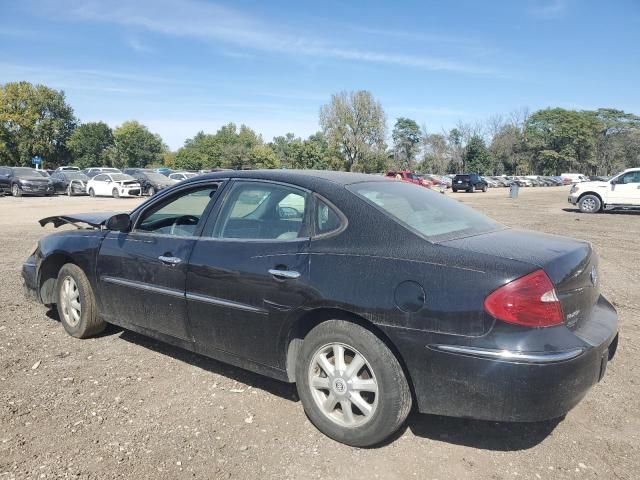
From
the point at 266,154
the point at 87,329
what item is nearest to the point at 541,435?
the point at 87,329

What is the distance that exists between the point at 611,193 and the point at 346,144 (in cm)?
5735

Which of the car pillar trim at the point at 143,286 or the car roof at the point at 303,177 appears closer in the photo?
the car roof at the point at 303,177

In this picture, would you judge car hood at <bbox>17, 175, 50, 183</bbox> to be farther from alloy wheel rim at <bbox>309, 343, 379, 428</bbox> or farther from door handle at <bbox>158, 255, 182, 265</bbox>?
alloy wheel rim at <bbox>309, 343, 379, 428</bbox>

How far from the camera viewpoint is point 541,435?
307 cm

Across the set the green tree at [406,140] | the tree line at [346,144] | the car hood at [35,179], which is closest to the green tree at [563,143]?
the tree line at [346,144]

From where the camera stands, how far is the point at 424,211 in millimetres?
3340

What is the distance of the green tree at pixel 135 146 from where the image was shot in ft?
307

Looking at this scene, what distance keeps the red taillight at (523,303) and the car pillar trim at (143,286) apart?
215 cm

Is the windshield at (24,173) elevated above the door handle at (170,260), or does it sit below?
above

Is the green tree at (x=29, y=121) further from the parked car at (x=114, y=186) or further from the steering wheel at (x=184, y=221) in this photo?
the steering wheel at (x=184, y=221)

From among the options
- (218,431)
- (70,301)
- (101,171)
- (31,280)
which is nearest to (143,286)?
(70,301)

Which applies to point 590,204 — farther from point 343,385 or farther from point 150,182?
point 150,182

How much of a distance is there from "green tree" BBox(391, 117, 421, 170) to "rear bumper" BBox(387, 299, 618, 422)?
9703 cm

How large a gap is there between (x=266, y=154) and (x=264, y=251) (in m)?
85.9
